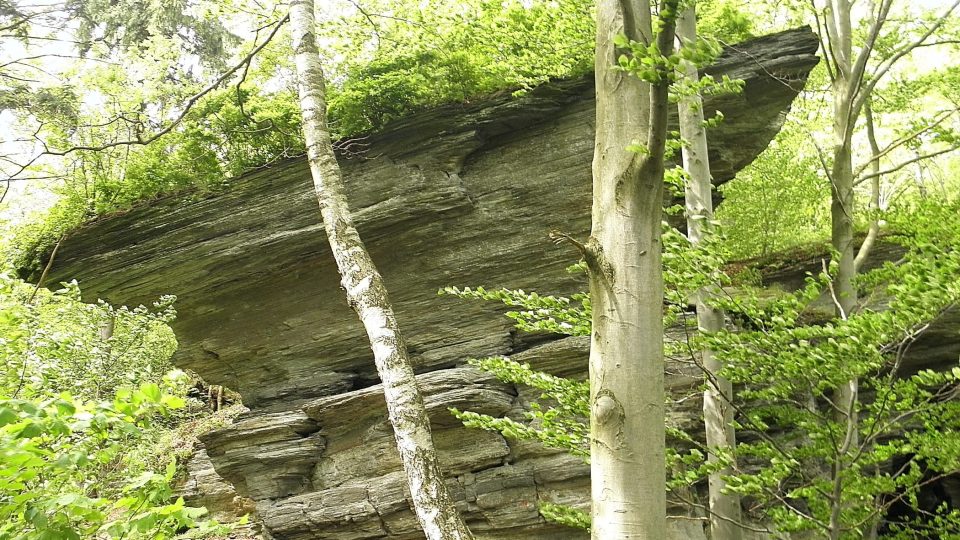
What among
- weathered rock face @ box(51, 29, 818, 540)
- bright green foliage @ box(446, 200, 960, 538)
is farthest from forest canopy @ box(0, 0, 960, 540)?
weathered rock face @ box(51, 29, 818, 540)

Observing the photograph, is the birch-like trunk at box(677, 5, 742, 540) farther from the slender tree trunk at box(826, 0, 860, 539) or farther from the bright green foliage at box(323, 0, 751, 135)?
the bright green foliage at box(323, 0, 751, 135)

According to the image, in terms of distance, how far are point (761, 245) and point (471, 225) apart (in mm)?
5676

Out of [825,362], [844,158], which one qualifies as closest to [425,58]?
[844,158]

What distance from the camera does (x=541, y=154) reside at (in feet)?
34.2

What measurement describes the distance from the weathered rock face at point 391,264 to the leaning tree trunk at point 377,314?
147 inches

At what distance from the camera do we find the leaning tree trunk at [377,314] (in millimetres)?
4898

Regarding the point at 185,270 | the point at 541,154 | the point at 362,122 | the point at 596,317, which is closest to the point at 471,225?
the point at 541,154

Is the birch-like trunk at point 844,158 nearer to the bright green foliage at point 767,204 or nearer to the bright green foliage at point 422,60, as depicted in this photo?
the bright green foliage at point 422,60

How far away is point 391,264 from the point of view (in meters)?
10.8

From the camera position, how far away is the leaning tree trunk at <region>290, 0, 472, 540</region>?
4898 mm

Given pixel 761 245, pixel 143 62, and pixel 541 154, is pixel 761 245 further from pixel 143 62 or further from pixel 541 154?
pixel 143 62

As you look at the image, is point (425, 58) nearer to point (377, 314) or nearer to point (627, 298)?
point (377, 314)

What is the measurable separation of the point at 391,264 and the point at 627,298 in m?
8.03

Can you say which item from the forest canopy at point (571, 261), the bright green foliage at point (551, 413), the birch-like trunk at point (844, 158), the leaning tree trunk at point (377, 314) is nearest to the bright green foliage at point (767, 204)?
the forest canopy at point (571, 261)
